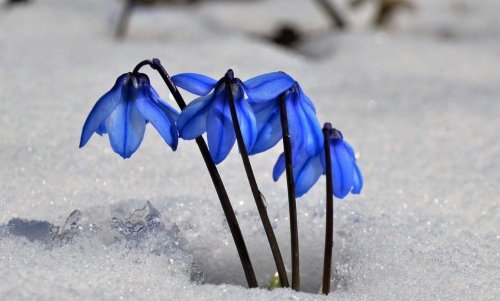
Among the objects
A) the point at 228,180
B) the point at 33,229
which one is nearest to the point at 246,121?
the point at 33,229

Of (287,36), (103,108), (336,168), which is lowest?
(287,36)

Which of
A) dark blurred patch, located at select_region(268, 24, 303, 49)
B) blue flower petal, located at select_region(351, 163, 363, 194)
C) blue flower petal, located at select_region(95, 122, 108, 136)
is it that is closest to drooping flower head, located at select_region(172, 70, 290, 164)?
blue flower petal, located at select_region(95, 122, 108, 136)

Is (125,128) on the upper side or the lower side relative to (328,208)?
upper

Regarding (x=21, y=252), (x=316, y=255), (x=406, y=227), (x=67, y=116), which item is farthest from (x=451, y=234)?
(x=67, y=116)

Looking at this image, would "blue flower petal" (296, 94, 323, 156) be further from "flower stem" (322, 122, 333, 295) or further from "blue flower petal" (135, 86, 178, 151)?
"blue flower petal" (135, 86, 178, 151)

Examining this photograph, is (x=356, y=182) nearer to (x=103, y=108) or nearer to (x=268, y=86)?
(x=268, y=86)

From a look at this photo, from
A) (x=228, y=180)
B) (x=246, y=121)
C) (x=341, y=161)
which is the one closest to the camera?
(x=246, y=121)

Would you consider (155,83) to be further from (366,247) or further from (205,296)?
(205,296)

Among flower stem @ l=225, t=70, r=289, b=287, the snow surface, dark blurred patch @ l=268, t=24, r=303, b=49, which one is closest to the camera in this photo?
flower stem @ l=225, t=70, r=289, b=287
